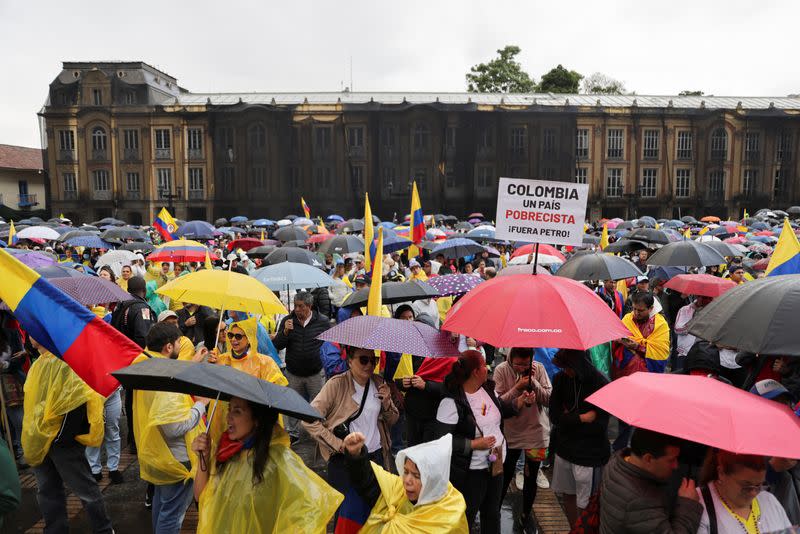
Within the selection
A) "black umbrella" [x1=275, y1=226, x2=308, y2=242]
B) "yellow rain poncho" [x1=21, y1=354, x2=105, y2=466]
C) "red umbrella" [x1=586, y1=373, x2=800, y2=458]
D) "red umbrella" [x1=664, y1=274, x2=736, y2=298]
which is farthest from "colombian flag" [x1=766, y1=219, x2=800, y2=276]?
"black umbrella" [x1=275, y1=226, x2=308, y2=242]

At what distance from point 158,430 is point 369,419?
54.8 inches

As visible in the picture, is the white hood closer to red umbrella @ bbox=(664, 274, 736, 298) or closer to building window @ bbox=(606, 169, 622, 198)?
red umbrella @ bbox=(664, 274, 736, 298)

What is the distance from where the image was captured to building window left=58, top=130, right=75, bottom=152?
44.9 m

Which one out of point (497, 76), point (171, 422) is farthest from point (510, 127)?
point (171, 422)

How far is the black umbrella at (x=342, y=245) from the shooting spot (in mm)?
12191

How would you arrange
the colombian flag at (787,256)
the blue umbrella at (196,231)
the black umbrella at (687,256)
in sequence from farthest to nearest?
the blue umbrella at (196,231) → the black umbrella at (687,256) → the colombian flag at (787,256)

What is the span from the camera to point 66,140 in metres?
45.0

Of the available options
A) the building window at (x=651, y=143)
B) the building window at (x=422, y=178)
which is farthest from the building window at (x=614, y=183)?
the building window at (x=422, y=178)

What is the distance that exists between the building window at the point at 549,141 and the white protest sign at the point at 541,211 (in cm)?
4232

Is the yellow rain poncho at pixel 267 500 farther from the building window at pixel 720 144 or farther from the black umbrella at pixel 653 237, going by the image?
the building window at pixel 720 144

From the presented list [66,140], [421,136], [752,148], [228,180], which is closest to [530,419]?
[421,136]

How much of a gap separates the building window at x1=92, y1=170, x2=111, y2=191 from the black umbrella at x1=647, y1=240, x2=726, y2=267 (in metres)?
45.5

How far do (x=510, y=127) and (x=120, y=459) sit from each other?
138 feet

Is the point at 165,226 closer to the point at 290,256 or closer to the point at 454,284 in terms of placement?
the point at 290,256
